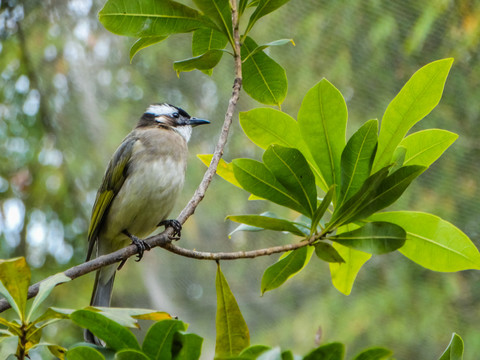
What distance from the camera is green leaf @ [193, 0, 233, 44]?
137 cm

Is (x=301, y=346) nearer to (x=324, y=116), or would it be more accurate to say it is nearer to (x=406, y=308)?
(x=406, y=308)

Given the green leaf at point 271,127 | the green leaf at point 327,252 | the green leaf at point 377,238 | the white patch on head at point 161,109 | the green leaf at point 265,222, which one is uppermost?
the white patch on head at point 161,109

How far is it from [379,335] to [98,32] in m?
2.68

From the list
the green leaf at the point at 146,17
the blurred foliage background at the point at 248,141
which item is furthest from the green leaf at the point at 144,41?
the blurred foliage background at the point at 248,141

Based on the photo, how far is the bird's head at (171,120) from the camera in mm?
2792

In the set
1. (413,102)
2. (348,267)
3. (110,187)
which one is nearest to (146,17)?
(413,102)

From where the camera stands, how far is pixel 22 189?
14.8 ft

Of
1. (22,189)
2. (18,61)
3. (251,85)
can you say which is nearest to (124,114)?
(18,61)

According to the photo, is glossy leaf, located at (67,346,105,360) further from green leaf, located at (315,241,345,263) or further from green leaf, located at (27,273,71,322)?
green leaf, located at (315,241,345,263)

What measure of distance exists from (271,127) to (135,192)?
1.11m

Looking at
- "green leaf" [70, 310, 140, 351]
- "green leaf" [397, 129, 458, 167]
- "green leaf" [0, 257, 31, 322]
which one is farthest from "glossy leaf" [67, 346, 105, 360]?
"green leaf" [397, 129, 458, 167]

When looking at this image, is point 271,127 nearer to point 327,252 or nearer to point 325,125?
point 325,125

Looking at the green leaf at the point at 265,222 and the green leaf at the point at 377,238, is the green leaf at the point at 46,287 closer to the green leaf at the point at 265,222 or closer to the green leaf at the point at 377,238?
the green leaf at the point at 265,222

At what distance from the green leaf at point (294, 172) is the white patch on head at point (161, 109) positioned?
1.72m
